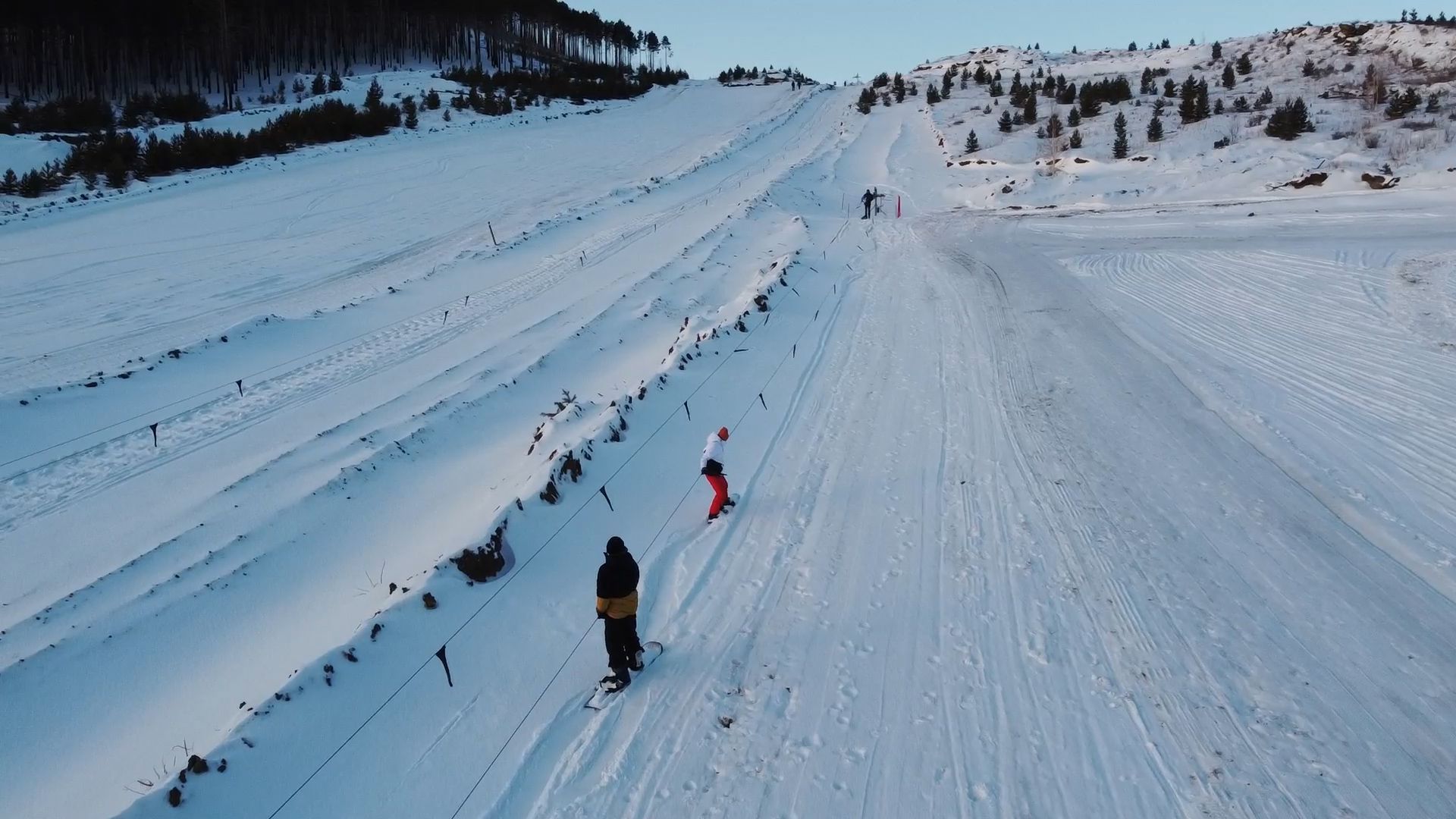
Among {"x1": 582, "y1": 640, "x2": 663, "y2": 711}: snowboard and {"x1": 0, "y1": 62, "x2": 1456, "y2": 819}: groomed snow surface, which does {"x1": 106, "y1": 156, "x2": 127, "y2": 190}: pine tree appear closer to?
{"x1": 0, "y1": 62, "x2": 1456, "y2": 819}: groomed snow surface

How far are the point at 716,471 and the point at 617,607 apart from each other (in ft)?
10.4

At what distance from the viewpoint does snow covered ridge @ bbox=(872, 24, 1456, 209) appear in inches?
1099

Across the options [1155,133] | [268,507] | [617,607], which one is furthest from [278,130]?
[1155,133]

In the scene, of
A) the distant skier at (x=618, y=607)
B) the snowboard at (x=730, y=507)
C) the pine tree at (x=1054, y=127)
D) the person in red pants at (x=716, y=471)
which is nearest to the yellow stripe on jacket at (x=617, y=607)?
the distant skier at (x=618, y=607)

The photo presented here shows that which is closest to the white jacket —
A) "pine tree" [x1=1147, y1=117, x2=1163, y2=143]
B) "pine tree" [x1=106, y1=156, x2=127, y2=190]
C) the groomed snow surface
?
the groomed snow surface

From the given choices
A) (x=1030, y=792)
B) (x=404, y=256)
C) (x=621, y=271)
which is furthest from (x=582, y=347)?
(x=1030, y=792)

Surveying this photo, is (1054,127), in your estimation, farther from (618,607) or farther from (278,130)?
(618,607)

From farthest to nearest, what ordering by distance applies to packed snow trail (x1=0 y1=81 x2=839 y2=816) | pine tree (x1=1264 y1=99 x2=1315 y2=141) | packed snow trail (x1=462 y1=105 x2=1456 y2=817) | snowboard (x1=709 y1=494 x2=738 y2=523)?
pine tree (x1=1264 y1=99 x2=1315 y2=141), snowboard (x1=709 y1=494 x2=738 y2=523), packed snow trail (x1=0 y1=81 x2=839 y2=816), packed snow trail (x1=462 y1=105 x2=1456 y2=817)

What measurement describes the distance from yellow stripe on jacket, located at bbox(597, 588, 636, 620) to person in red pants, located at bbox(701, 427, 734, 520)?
10.0ft

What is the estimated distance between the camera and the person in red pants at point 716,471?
31.3ft

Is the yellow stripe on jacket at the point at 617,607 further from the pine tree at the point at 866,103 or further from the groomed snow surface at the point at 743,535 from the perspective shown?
the pine tree at the point at 866,103

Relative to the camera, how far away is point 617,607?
660cm

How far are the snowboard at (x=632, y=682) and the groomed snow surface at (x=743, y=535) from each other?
132 millimetres

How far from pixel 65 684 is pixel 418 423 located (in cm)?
593
